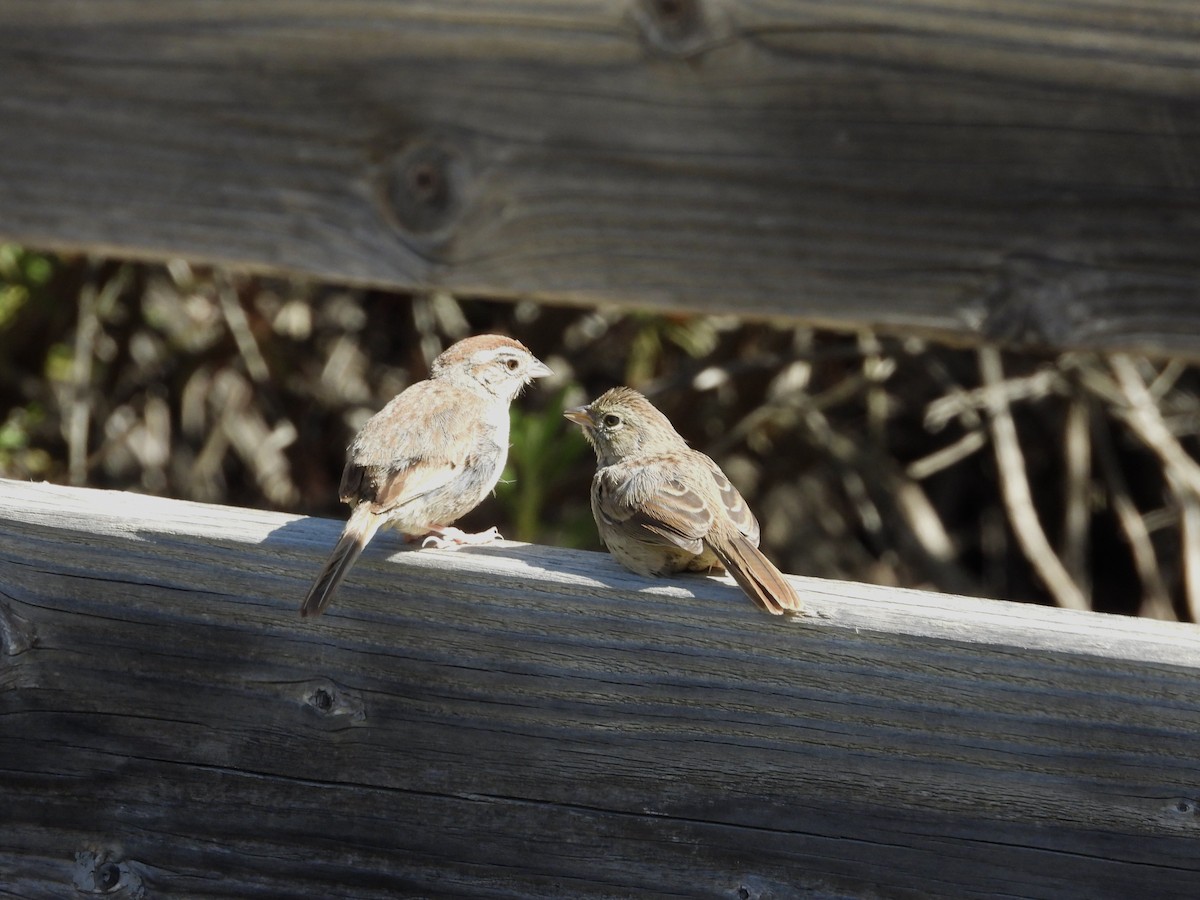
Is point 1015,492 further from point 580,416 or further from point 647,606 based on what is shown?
point 647,606

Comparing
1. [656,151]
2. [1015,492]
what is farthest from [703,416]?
[656,151]

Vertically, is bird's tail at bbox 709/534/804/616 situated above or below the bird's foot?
below

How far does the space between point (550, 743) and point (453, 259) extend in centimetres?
130

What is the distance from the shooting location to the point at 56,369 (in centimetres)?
571

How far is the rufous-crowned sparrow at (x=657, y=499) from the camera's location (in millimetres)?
2721

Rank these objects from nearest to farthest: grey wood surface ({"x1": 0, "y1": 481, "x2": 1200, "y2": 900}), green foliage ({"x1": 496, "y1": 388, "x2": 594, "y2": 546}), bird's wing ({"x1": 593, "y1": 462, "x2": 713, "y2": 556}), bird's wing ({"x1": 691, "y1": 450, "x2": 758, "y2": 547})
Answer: grey wood surface ({"x1": 0, "y1": 481, "x2": 1200, "y2": 900}) < bird's wing ({"x1": 593, "y1": 462, "x2": 713, "y2": 556}) < bird's wing ({"x1": 691, "y1": 450, "x2": 758, "y2": 547}) < green foliage ({"x1": 496, "y1": 388, "x2": 594, "y2": 546})

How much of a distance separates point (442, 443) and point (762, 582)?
186cm

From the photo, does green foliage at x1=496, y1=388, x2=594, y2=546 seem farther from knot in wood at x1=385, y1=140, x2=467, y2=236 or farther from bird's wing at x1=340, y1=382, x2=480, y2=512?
knot in wood at x1=385, y1=140, x2=467, y2=236

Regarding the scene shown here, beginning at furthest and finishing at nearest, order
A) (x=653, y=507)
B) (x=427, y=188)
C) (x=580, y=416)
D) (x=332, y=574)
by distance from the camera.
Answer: (x=580, y=416) < (x=653, y=507) < (x=427, y=188) < (x=332, y=574)

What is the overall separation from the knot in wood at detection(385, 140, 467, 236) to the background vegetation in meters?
1.88

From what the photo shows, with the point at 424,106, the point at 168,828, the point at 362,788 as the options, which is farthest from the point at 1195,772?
the point at 424,106

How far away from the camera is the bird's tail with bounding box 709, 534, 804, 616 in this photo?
171 centimetres

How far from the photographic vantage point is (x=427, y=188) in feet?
9.16

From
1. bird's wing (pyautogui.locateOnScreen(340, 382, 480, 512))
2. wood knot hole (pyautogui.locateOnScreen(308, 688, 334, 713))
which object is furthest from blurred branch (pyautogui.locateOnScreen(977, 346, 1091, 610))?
wood knot hole (pyautogui.locateOnScreen(308, 688, 334, 713))
